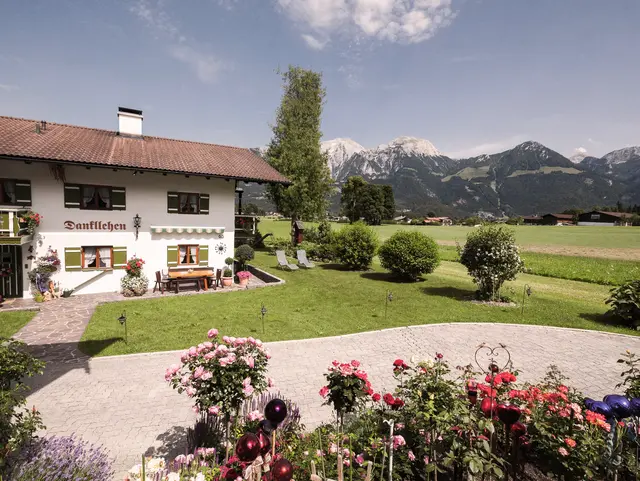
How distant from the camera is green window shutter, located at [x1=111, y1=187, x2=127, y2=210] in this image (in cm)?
1538

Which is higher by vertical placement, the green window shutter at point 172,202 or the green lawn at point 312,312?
the green window shutter at point 172,202

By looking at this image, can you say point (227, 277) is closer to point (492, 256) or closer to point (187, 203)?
point (187, 203)

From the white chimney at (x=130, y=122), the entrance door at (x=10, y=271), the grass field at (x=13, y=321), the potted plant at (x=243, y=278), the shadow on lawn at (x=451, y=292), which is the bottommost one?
the shadow on lawn at (x=451, y=292)

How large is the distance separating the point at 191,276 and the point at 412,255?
12.5 meters

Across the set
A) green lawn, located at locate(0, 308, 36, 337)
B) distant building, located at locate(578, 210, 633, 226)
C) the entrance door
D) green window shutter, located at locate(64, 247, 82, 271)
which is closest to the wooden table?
green window shutter, located at locate(64, 247, 82, 271)

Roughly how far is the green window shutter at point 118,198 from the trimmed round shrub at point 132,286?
3465 mm

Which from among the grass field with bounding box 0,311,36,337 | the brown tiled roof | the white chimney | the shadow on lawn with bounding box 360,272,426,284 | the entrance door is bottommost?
the shadow on lawn with bounding box 360,272,426,284

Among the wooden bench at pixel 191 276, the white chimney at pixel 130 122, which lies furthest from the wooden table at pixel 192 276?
the white chimney at pixel 130 122

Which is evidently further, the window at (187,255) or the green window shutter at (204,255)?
the green window shutter at (204,255)

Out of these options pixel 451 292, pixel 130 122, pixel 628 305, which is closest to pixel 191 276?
pixel 130 122

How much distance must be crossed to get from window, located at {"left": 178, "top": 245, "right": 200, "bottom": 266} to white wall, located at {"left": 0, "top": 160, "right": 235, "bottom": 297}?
339mm

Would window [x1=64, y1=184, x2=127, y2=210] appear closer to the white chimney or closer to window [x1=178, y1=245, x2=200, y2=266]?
window [x1=178, y1=245, x2=200, y2=266]

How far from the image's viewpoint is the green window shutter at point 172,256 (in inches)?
653

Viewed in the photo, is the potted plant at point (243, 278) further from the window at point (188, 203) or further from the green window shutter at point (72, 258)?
the green window shutter at point (72, 258)
